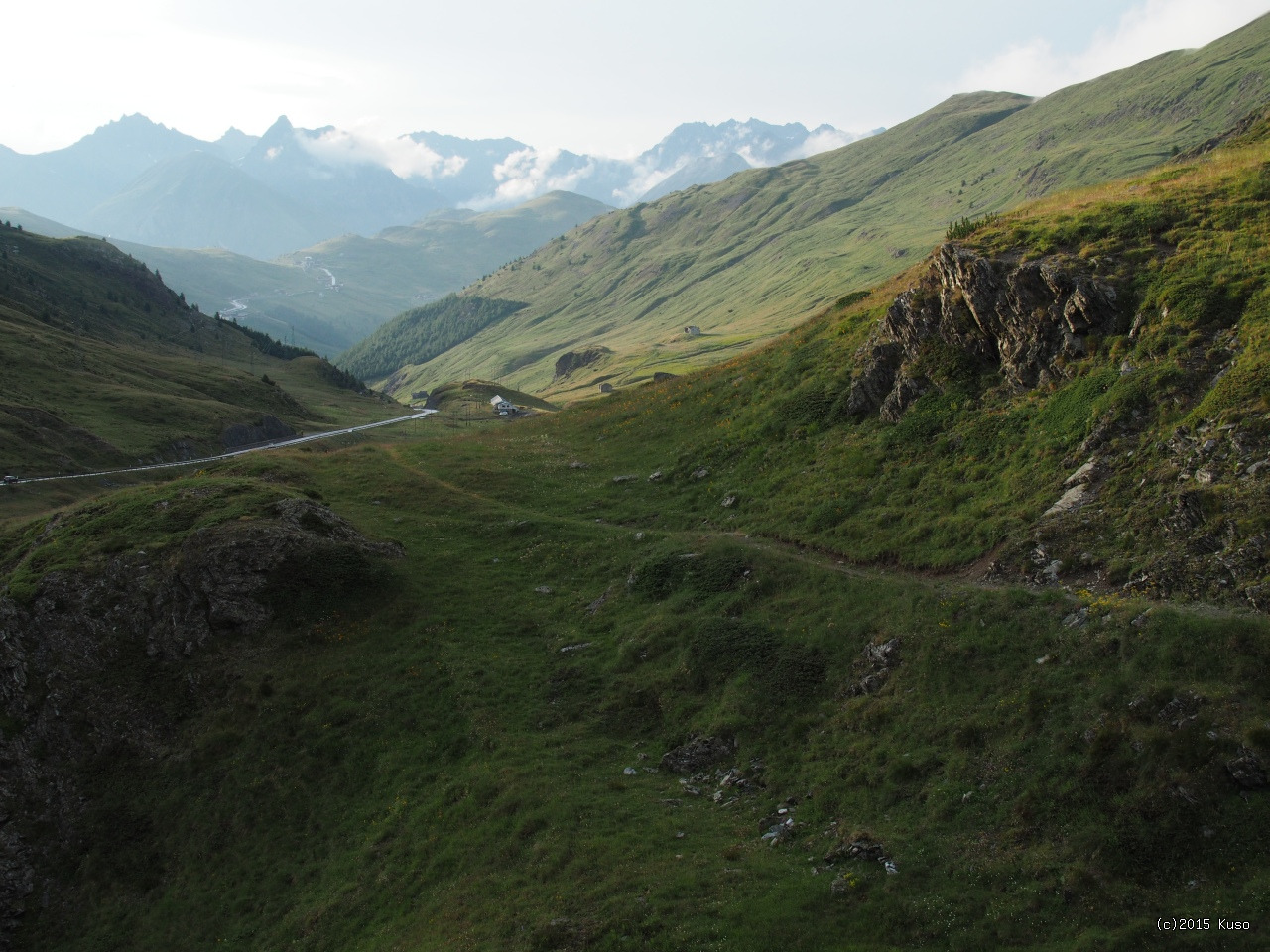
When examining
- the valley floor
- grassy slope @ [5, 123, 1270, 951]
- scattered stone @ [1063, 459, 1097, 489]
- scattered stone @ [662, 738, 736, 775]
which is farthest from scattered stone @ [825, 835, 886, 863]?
scattered stone @ [1063, 459, 1097, 489]

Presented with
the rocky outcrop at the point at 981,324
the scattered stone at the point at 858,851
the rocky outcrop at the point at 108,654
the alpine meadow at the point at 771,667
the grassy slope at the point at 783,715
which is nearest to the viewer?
the grassy slope at the point at 783,715

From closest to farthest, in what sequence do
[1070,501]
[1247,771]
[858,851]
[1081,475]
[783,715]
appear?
[1247,771] → [858,851] → [783,715] → [1070,501] → [1081,475]

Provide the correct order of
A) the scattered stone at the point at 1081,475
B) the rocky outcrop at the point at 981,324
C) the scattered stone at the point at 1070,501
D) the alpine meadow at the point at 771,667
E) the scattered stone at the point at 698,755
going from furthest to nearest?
1. the rocky outcrop at the point at 981,324
2. the scattered stone at the point at 1081,475
3. the scattered stone at the point at 1070,501
4. the scattered stone at the point at 698,755
5. the alpine meadow at the point at 771,667

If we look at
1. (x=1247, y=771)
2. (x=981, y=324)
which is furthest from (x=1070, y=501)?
(x=981, y=324)

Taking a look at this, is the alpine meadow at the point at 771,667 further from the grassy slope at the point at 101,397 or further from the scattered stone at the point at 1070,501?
the grassy slope at the point at 101,397

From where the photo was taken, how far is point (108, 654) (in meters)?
35.2

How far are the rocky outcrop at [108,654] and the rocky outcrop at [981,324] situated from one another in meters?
31.8

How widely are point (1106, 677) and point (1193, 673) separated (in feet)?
6.45

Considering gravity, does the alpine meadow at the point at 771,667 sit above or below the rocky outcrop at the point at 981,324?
below

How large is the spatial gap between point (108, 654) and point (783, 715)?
3105cm

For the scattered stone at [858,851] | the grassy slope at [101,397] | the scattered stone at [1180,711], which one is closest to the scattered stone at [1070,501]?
the scattered stone at [1180,711]

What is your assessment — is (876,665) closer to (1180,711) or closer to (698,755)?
(698,755)

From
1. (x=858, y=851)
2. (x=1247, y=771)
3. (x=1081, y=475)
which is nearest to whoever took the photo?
(x=1247, y=771)

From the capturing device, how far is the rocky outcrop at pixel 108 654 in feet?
101
